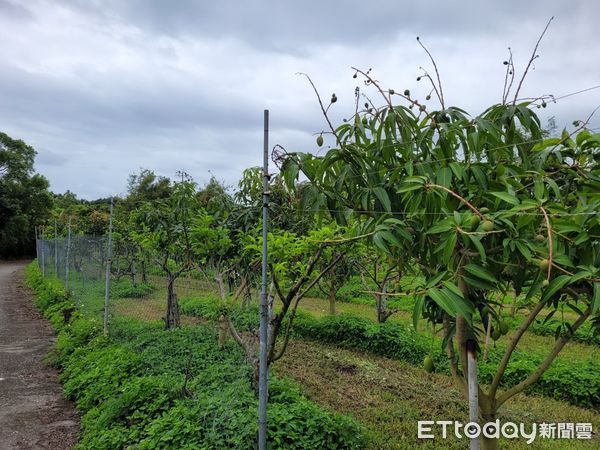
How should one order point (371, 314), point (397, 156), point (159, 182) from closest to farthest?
1. point (397, 156)
2. point (371, 314)
3. point (159, 182)

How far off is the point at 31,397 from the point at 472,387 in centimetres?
527

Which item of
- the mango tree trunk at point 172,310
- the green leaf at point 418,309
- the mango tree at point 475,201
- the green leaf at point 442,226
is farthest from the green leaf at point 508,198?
the mango tree trunk at point 172,310

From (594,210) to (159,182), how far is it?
2413cm

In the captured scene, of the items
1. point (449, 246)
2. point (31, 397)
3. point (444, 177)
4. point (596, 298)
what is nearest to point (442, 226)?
point (449, 246)

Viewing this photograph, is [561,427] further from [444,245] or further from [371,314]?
[371,314]

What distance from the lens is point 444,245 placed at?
164 centimetres

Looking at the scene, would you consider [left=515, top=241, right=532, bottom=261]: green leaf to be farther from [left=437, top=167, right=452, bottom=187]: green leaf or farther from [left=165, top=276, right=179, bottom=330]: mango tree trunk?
[left=165, top=276, right=179, bottom=330]: mango tree trunk

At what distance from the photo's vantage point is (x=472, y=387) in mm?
1930

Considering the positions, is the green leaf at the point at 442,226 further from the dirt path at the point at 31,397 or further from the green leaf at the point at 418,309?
the dirt path at the point at 31,397

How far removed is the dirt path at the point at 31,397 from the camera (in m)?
4.17

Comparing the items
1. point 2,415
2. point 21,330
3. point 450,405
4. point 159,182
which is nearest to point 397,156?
point 450,405

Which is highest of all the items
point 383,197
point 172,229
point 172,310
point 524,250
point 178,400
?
point 383,197

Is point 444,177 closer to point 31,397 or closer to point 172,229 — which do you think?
point 172,229

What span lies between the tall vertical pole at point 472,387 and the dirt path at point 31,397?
3763 mm
